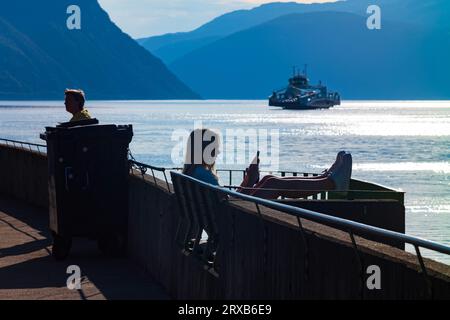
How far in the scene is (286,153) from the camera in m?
89.7

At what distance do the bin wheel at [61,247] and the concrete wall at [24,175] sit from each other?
5169 mm

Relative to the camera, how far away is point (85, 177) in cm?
Answer: 1130

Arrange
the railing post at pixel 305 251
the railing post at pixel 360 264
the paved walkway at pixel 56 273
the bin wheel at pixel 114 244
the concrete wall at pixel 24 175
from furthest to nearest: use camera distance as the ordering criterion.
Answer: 1. the concrete wall at pixel 24 175
2. the bin wheel at pixel 114 244
3. the paved walkway at pixel 56 273
4. the railing post at pixel 305 251
5. the railing post at pixel 360 264

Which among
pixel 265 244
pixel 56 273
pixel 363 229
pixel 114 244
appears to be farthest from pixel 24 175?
pixel 363 229

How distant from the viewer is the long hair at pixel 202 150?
8586 millimetres

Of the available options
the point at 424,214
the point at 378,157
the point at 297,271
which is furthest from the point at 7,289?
the point at 378,157

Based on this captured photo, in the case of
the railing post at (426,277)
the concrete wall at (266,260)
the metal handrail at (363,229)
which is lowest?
the concrete wall at (266,260)

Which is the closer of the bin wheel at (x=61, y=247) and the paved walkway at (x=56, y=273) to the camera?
the paved walkway at (x=56, y=273)

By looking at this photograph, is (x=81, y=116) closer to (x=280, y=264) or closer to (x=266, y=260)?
(x=266, y=260)

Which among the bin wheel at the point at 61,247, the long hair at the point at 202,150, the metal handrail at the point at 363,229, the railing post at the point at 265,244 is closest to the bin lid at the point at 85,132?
the bin wheel at the point at 61,247

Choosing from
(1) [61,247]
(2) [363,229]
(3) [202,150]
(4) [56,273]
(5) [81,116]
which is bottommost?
(4) [56,273]

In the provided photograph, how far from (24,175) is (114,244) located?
762cm

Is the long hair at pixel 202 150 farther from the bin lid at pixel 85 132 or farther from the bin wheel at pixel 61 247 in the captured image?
the bin wheel at pixel 61 247

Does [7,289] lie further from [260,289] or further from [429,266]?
[429,266]
